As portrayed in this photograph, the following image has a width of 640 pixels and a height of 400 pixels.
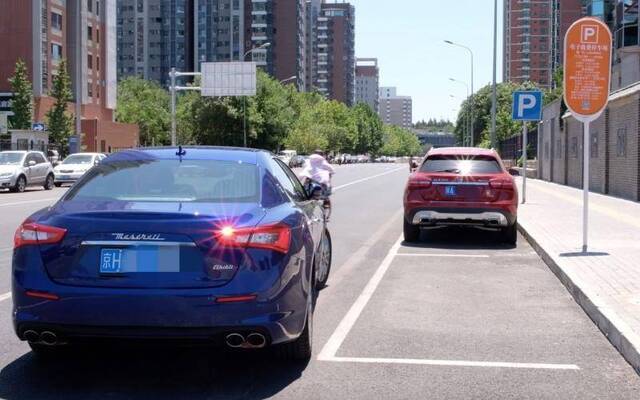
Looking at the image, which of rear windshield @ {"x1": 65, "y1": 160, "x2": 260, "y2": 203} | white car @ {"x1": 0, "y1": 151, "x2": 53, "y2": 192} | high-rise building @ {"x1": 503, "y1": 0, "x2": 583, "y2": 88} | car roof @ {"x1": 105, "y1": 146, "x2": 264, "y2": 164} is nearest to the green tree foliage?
white car @ {"x1": 0, "y1": 151, "x2": 53, "y2": 192}

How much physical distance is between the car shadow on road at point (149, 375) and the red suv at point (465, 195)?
24.7 ft

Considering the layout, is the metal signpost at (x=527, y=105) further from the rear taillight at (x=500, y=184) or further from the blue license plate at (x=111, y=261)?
the blue license plate at (x=111, y=261)

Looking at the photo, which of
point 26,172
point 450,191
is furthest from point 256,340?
point 26,172

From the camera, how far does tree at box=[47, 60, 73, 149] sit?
6600cm

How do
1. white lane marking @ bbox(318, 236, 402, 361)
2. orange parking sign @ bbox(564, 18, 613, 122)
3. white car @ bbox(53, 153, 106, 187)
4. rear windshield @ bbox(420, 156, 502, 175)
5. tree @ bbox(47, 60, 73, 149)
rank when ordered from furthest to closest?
1. tree @ bbox(47, 60, 73, 149)
2. white car @ bbox(53, 153, 106, 187)
3. rear windshield @ bbox(420, 156, 502, 175)
4. orange parking sign @ bbox(564, 18, 613, 122)
5. white lane marking @ bbox(318, 236, 402, 361)

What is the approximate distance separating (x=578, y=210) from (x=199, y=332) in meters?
16.3

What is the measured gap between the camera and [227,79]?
49.6 metres

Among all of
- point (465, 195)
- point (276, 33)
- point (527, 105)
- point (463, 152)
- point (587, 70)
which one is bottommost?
point (465, 195)

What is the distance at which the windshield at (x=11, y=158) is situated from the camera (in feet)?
101

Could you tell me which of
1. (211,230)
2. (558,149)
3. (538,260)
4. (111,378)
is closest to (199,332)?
(211,230)

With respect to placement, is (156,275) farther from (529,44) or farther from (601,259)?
(529,44)

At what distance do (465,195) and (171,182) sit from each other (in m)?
8.07

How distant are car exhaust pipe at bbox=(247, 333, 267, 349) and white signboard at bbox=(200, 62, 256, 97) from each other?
44885 mm

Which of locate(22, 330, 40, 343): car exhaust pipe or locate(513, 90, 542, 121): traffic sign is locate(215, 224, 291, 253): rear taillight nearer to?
locate(22, 330, 40, 343): car exhaust pipe
